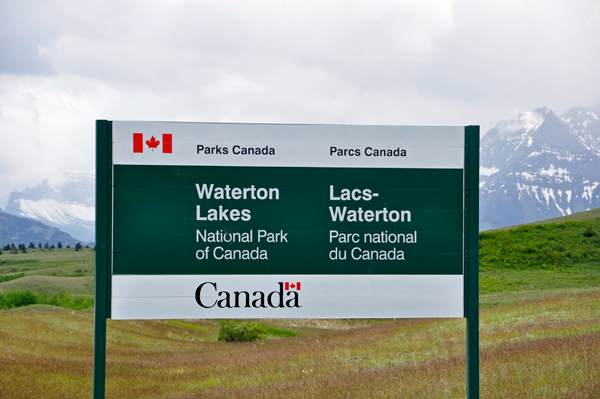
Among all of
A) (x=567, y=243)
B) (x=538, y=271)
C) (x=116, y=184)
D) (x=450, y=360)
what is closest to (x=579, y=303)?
(x=450, y=360)

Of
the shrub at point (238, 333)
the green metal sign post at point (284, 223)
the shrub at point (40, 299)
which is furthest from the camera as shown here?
the shrub at point (40, 299)

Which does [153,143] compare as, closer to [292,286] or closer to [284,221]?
[284,221]

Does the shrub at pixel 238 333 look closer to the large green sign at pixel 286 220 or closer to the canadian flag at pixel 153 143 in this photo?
the large green sign at pixel 286 220

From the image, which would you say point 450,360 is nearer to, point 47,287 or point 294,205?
point 294,205

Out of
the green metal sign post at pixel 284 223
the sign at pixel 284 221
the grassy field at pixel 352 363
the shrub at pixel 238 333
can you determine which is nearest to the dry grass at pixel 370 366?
the grassy field at pixel 352 363

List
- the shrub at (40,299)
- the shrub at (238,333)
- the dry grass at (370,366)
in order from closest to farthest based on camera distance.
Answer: the dry grass at (370,366) < the shrub at (238,333) < the shrub at (40,299)

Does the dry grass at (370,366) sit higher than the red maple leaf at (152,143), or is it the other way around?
the red maple leaf at (152,143)

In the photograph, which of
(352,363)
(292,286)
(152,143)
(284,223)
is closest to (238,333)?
(352,363)

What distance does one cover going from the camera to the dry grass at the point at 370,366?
744 cm

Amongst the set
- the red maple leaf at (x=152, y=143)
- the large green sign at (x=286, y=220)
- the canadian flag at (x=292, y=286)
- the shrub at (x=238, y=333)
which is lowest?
the shrub at (x=238, y=333)

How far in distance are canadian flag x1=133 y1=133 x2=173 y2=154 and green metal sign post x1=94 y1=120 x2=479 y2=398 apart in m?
0.01

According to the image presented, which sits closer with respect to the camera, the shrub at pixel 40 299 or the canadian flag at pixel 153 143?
the canadian flag at pixel 153 143

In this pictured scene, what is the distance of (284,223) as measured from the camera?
6.23 m

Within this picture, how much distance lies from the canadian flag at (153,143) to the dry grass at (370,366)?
4.57 metres
